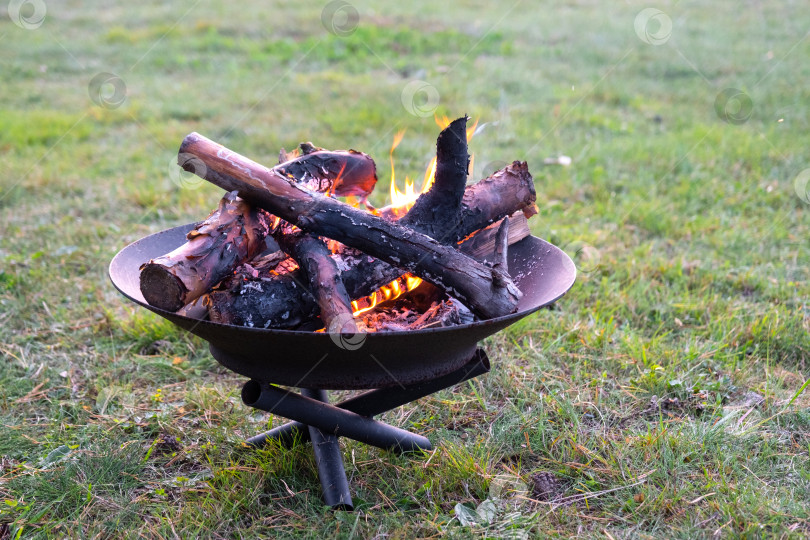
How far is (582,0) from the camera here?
36.4 ft

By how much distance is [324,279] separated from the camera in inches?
77.7

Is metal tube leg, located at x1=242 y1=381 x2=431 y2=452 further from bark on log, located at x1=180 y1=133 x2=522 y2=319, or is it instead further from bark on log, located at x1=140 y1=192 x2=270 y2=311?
bark on log, located at x1=180 y1=133 x2=522 y2=319

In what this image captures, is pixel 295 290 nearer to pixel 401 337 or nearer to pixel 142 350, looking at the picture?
pixel 401 337

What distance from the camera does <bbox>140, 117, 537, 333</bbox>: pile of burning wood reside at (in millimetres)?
1938

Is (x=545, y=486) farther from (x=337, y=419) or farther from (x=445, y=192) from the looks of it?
(x=445, y=192)

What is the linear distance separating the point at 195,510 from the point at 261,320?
74 centimetres

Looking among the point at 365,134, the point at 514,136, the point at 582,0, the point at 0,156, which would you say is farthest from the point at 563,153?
the point at 582,0
